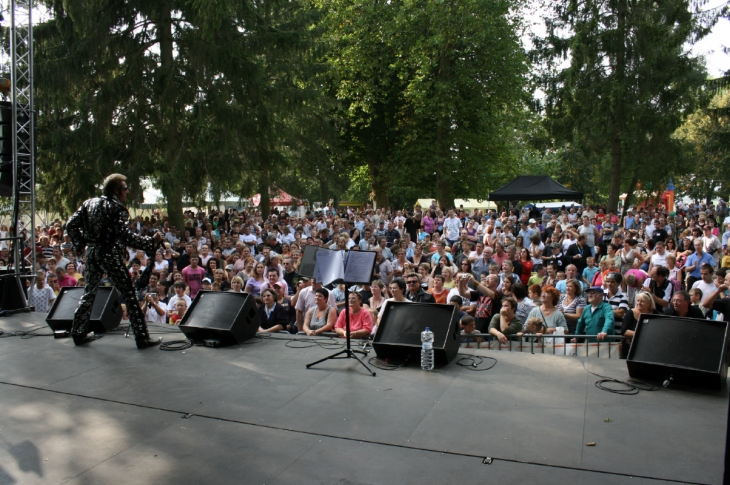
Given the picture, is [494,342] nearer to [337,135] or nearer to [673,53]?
[673,53]

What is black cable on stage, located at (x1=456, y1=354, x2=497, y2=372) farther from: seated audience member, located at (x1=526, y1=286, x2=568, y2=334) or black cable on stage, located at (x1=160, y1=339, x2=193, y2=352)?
black cable on stage, located at (x1=160, y1=339, x2=193, y2=352)

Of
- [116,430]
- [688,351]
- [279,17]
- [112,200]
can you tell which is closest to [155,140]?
[279,17]

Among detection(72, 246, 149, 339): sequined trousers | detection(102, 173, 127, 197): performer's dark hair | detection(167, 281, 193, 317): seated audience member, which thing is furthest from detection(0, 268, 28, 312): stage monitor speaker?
detection(102, 173, 127, 197): performer's dark hair

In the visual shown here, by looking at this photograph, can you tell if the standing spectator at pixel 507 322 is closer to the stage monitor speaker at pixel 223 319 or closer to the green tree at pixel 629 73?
the stage monitor speaker at pixel 223 319

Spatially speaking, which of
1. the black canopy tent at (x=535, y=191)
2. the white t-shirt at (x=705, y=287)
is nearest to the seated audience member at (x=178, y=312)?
the white t-shirt at (x=705, y=287)

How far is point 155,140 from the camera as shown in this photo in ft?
51.5

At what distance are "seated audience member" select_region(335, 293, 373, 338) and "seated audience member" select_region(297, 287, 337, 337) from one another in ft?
0.68

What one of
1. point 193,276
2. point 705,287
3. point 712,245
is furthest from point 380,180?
point 705,287

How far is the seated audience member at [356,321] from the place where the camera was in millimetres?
6488

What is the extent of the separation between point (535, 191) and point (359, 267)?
47.8ft

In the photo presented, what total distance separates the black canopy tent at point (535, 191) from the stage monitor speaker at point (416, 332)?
14071 millimetres

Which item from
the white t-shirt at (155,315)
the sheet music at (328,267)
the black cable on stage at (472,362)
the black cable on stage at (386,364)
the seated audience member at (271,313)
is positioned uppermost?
Answer: the sheet music at (328,267)

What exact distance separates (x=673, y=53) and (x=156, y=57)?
52.3 ft

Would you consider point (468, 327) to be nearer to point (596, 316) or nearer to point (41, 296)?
point (596, 316)
